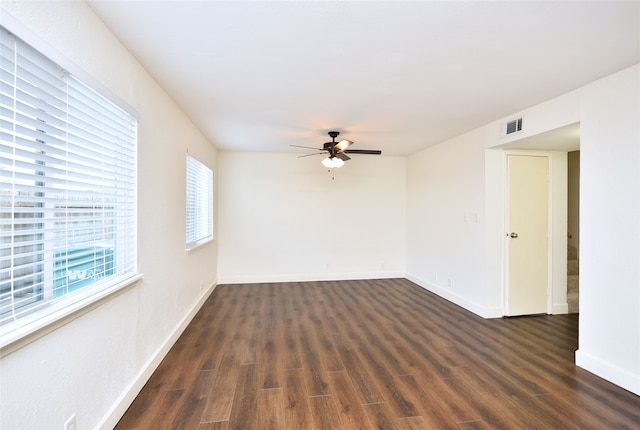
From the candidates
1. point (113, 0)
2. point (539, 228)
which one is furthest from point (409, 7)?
point (539, 228)

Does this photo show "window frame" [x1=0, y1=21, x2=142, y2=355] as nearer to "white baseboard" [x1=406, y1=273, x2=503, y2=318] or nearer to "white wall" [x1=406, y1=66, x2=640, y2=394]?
"white wall" [x1=406, y1=66, x2=640, y2=394]

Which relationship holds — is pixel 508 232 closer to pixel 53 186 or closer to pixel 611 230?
pixel 611 230

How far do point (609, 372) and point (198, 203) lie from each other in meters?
4.76

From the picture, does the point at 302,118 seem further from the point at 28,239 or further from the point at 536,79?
the point at 28,239

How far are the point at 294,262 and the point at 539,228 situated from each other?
13.0 ft

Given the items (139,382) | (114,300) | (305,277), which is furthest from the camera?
(305,277)

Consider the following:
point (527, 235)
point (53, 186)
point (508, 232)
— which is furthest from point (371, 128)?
point (53, 186)

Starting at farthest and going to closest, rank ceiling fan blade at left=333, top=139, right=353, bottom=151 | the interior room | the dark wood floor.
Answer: ceiling fan blade at left=333, top=139, right=353, bottom=151 < the dark wood floor < the interior room

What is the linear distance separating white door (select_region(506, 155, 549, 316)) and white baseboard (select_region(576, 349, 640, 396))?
48.1 inches

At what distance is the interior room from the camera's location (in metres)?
1.50

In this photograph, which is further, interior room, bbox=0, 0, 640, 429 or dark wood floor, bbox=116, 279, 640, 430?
dark wood floor, bbox=116, 279, 640, 430

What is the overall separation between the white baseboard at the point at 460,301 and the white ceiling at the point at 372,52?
2474 mm

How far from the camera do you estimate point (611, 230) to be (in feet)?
7.59

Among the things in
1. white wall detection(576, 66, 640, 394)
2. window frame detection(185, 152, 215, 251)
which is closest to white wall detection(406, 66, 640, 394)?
white wall detection(576, 66, 640, 394)
